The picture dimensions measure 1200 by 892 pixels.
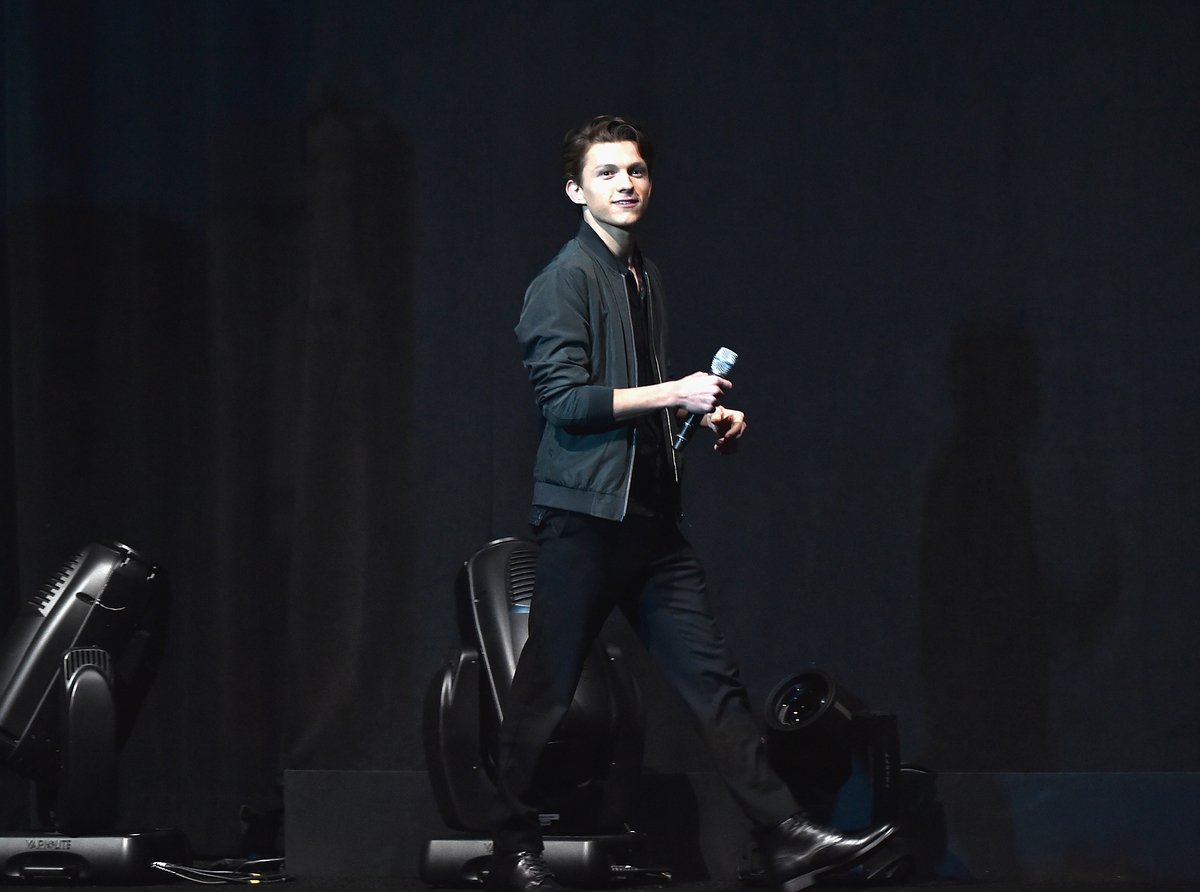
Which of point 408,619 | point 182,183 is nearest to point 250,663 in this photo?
point 408,619

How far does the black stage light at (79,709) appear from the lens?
9.98ft

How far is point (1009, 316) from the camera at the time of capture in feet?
11.7

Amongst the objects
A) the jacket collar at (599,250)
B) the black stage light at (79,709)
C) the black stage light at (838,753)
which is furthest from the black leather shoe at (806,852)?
the black stage light at (79,709)

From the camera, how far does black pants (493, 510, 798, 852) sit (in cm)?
251

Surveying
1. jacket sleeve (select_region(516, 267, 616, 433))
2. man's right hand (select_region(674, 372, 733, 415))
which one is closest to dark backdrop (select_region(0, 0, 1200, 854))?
jacket sleeve (select_region(516, 267, 616, 433))

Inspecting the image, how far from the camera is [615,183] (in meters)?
2.61

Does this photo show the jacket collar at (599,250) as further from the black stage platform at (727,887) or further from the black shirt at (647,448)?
the black stage platform at (727,887)

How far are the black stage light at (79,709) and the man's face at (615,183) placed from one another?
1.41m

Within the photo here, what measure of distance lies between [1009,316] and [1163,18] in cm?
84

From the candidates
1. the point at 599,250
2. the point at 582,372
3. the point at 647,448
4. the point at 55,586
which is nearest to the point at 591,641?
the point at 647,448

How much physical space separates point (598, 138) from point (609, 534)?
0.73m

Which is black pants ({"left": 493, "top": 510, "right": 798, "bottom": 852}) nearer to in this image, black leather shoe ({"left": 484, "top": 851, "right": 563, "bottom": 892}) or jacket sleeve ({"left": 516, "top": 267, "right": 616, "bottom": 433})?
black leather shoe ({"left": 484, "top": 851, "right": 563, "bottom": 892})

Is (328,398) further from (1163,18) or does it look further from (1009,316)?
(1163,18)

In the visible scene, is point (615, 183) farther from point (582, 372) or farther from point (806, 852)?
point (806, 852)
